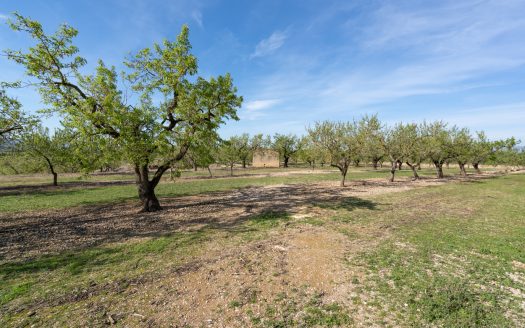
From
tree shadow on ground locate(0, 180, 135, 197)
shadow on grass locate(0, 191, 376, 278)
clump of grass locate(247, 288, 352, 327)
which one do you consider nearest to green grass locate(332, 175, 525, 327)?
clump of grass locate(247, 288, 352, 327)

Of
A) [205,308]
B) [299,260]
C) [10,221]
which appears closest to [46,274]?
[205,308]

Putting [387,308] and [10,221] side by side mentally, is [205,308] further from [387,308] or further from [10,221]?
[10,221]

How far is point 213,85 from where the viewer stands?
17.5m

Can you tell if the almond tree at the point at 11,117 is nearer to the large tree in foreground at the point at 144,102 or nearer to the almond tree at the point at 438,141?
the large tree in foreground at the point at 144,102

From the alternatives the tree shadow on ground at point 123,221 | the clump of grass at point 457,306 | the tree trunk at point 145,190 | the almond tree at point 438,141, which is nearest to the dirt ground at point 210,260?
the tree shadow on ground at point 123,221

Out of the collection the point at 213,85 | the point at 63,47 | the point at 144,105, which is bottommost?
the point at 144,105

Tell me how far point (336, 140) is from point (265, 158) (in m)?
62.5

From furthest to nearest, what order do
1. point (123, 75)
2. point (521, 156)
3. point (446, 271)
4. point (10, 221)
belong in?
point (521, 156) → point (123, 75) → point (10, 221) → point (446, 271)

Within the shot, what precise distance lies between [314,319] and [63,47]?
64.8ft

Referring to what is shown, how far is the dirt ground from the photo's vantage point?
→ 6312mm

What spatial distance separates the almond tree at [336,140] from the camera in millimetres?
30062

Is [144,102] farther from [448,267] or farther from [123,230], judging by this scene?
[448,267]

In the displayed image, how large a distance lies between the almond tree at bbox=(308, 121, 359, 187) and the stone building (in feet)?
193

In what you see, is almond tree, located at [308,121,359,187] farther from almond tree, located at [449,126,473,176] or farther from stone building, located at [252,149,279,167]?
stone building, located at [252,149,279,167]
